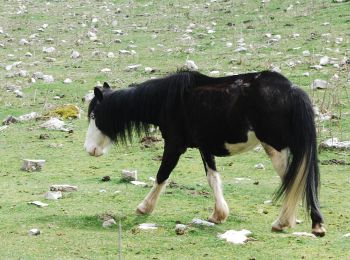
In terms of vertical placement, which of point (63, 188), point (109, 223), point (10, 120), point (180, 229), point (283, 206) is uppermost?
point (283, 206)

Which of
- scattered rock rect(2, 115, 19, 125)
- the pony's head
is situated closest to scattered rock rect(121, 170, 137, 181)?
the pony's head

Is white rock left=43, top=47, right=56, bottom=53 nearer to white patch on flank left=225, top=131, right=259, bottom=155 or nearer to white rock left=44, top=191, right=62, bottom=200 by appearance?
white rock left=44, top=191, right=62, bottom=200

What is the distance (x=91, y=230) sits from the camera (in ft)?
27.0

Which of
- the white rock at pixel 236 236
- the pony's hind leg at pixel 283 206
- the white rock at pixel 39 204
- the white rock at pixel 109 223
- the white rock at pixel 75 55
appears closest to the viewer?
the white rock at pixel 236 236

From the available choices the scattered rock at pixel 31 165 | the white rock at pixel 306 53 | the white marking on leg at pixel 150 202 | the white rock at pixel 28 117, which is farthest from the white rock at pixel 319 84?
the white marking on leg at pixel 150 202

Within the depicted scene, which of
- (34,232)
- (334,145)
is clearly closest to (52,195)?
(34,232)

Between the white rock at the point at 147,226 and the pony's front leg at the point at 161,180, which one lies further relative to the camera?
the pony's front leg at the point at 161,180

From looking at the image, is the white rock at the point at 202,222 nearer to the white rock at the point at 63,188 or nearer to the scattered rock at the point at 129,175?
the white rock at the point at 63,188

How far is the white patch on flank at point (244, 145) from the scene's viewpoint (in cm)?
820

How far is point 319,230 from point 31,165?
5088mm

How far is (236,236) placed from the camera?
7.88 meters

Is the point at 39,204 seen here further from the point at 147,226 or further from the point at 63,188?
the point at 147,226

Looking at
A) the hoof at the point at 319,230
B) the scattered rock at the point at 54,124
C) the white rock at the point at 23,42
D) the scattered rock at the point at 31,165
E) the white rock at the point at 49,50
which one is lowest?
the white rock at the point at 23,42

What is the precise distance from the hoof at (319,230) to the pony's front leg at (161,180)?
187 centimetres
